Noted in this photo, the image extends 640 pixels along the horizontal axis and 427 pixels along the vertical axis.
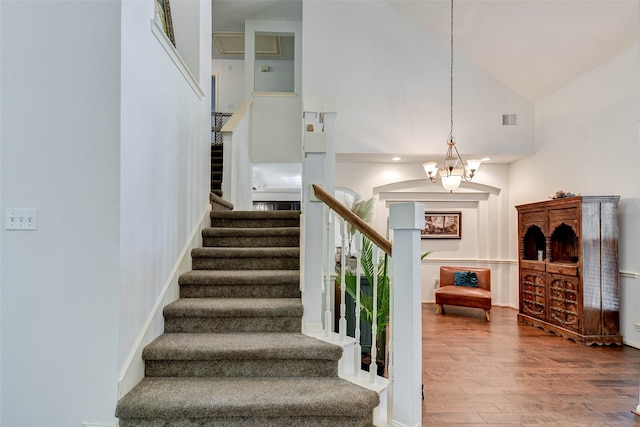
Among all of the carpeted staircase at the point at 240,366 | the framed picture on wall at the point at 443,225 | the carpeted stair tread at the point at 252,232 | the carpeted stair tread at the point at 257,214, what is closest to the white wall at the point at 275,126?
the carpeted stair tread at the point at 257,214

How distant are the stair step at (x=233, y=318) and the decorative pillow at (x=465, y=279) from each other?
4.24 meters

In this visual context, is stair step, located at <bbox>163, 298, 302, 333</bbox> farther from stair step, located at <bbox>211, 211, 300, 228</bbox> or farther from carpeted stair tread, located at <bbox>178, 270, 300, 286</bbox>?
stair step, located at <bbox>211, 211, 300, 228</bbox>

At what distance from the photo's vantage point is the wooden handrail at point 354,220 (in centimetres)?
206

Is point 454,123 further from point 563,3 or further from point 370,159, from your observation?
point 563,3

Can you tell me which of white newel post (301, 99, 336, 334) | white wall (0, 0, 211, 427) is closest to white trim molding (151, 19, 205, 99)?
white wall (0, 0, 211, 427)

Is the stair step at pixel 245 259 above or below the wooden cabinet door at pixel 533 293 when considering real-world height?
above

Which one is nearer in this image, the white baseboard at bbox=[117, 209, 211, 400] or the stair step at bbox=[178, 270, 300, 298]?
the white baseboard at bbox=[117, 209, 211, 400]

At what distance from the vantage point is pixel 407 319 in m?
1.91

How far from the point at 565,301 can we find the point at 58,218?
17.4 ft

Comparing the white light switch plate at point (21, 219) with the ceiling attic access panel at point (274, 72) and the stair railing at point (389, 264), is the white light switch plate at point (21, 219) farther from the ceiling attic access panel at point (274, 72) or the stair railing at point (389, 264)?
the ceiling attic access panel at point (274, 72)

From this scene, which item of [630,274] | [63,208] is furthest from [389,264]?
[630,274]

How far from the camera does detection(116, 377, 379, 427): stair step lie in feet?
6.20

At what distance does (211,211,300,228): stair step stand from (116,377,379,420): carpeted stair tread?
203 centimetres

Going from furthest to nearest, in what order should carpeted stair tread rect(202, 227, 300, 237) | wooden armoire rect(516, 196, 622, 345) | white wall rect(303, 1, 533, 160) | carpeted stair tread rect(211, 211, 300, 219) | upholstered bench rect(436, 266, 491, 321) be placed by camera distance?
1. white wall rect(303, 1, 533, 160)
2. upholstered bench rect(436, 266, 491, 321)
3. wooden armoire rect(516, 196, 622, 345)
4. carpeted stair tread rect(211, 211, 300, 219)
5. carpeted stair tread rect(202, 227, 300, 237)
